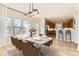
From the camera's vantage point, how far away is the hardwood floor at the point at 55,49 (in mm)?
1959

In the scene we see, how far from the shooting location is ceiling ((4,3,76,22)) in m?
1.97

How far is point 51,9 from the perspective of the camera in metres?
1.99

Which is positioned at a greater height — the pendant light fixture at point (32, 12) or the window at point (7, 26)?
the pendant light fixture at point (32, 12)

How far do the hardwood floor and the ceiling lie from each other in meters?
0.38

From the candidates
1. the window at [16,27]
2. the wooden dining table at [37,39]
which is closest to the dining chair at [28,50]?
the wooden dining table at [37,39]

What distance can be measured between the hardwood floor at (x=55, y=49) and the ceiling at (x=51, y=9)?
0.38 meters

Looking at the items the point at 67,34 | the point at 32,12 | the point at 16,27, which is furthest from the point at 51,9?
the point at 16,27

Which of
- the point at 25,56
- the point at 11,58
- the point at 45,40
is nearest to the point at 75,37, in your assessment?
the point at 45,40

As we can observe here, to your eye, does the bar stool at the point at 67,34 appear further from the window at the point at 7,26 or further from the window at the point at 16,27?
the window at the point at 7,26

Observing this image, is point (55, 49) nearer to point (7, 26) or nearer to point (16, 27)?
point (16, 27)

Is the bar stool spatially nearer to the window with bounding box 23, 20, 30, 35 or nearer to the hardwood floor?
the hardwood floor

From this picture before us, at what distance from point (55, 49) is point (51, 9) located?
23.7 inches

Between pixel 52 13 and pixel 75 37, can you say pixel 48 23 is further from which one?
pixel 75 37

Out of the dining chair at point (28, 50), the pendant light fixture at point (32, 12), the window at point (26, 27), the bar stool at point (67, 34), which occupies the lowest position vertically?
the dining chair at point (28, 50)
